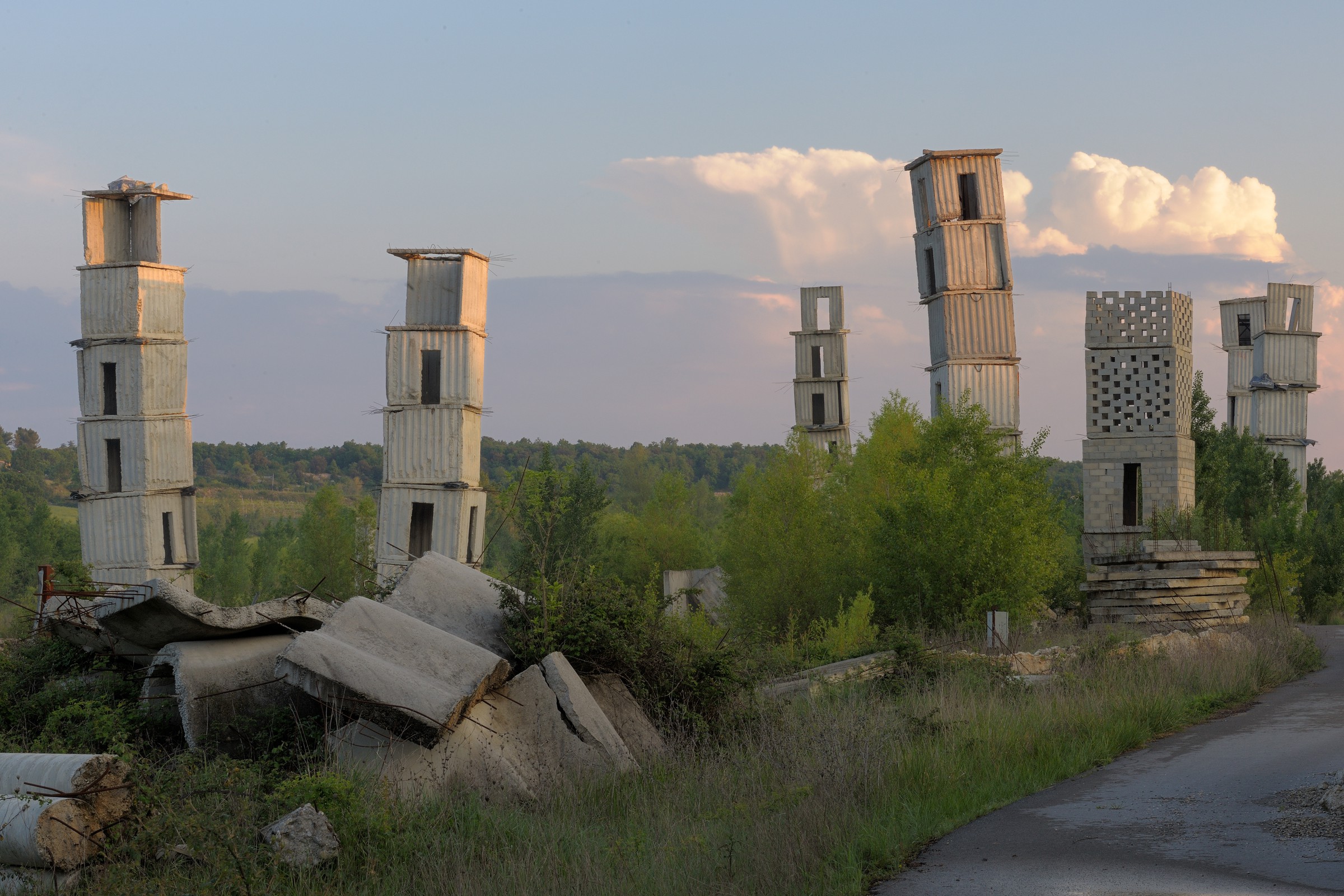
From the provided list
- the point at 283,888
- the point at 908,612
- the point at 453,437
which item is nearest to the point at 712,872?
the point at 283,888

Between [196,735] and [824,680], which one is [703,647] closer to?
[824,680]

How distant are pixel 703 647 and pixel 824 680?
2.44m

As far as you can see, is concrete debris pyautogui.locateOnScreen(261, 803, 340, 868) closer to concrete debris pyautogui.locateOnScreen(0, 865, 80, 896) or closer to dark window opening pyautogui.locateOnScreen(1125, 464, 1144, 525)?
concrete debris pyautogui.locateOnScreen(0, 865, 80, 896)

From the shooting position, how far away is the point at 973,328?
26266mm

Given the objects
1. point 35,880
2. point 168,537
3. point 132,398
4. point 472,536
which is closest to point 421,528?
point 472,536

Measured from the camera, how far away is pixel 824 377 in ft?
122

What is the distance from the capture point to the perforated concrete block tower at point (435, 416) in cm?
2672

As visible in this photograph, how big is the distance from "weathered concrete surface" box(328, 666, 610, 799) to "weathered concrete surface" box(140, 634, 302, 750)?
100 cm

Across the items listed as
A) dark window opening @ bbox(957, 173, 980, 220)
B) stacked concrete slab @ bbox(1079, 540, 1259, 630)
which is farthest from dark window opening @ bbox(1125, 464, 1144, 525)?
dark window opening @ bbox(957, 173, 980, 220)

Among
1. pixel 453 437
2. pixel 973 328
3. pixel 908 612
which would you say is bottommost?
pixel 908 612

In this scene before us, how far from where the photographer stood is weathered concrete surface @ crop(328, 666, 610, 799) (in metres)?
8.49

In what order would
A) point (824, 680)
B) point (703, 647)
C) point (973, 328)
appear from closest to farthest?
point (703, 647)
point (824, 680)
point (973, 328)

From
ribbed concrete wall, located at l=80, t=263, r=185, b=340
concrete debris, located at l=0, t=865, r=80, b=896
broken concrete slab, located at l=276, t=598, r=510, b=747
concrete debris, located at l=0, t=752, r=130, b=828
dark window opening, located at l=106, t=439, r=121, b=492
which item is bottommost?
concrete debris, located at l=0, t=865, r=80, b=896

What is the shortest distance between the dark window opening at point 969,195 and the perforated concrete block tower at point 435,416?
1121 centimetres
